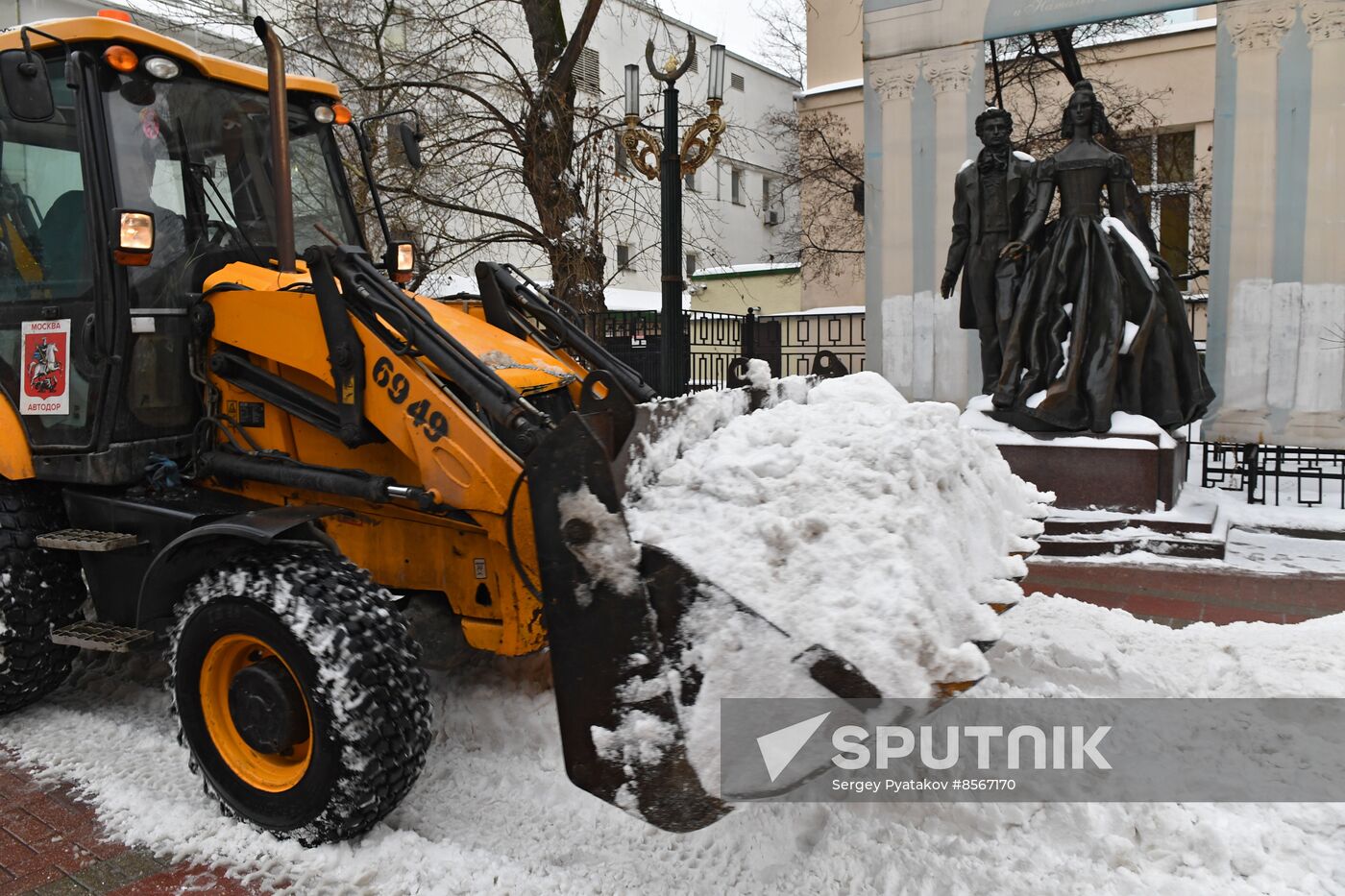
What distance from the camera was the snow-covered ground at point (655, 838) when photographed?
110 inches

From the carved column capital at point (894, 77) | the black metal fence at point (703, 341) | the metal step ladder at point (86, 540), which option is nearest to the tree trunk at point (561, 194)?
the black metal fence at point (703, 341)

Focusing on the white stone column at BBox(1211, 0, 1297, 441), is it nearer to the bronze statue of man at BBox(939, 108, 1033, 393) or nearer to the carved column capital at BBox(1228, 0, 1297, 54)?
the carved column capital at BBox(1228, 0, 1297, 54)

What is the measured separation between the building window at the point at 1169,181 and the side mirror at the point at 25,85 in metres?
17.6

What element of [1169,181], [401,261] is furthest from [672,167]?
[1169,181]

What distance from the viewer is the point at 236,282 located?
12.9ft

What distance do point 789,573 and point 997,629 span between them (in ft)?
2.04

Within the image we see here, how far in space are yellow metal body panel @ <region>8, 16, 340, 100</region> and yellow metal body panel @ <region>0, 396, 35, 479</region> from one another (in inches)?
58.3

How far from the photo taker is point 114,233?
3.61 m

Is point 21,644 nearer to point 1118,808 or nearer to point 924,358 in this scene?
point 1118,808

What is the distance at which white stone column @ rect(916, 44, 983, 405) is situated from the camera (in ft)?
40.1

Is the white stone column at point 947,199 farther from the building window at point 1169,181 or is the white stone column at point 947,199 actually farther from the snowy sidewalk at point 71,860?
the snowy sidewalk at point 71,860

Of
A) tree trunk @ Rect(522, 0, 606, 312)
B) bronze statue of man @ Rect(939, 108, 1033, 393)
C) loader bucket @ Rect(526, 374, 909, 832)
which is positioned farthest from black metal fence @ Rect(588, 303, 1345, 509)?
loader bucket @ Rect(526, 374, 909, 832)

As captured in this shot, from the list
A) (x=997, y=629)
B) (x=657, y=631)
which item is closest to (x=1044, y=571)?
(x=997, y=629)

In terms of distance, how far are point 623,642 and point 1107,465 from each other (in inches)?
244
